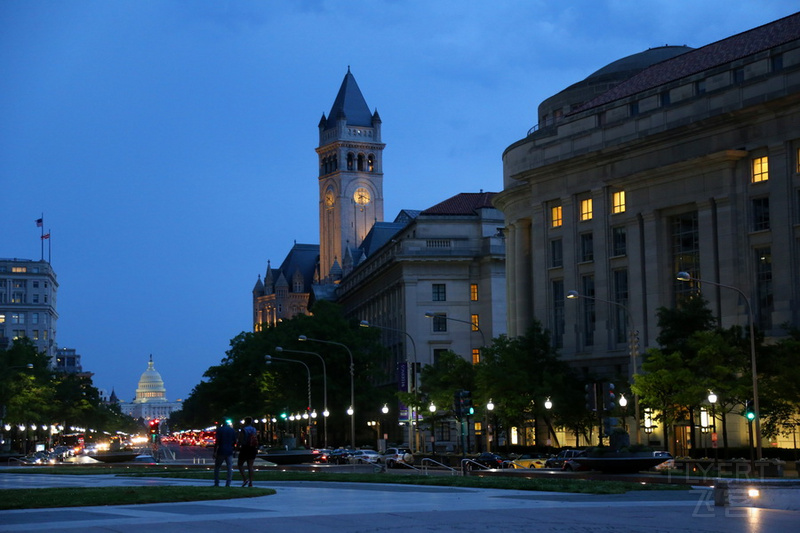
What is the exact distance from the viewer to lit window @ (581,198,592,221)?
3199 inches

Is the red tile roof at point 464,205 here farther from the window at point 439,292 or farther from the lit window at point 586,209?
the lit window at point 586,209

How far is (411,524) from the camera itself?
1900 cm

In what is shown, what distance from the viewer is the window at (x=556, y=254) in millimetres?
84438

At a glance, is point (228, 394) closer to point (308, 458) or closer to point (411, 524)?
point (308, 458)

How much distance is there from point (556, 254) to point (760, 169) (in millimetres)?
20238

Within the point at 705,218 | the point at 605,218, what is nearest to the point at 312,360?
the point at 605,218

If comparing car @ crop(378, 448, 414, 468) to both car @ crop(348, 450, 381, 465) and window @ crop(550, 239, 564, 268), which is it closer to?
car @ crop(348, 450, 381, 465)

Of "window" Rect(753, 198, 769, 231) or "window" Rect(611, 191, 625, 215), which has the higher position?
"window" Rect(611, 191, 625, 215)

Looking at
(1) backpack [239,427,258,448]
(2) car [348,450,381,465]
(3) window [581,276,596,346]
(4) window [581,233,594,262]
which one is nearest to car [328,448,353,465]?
(2) car [348,450,381,465]

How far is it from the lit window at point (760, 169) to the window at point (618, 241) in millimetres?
11727

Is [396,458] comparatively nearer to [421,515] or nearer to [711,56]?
[711,56]

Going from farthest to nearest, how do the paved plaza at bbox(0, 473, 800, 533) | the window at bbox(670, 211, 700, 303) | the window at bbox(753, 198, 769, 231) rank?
the window at bbox(670, 211, 700, 303), the window at bbox(753, 198, 769, 231), the paved plaza at bbox(0, 473, 800, 533)

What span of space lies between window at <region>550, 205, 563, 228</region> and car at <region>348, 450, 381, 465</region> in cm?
2110

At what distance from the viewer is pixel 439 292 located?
118938mm
